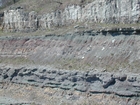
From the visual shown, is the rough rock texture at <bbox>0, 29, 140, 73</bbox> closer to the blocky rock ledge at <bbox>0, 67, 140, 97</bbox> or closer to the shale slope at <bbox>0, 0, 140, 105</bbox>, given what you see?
the shale slope at <bbox>0, 0, 140, 105</bbox>

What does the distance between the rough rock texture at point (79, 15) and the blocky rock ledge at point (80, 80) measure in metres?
6.71

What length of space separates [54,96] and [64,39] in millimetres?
7154

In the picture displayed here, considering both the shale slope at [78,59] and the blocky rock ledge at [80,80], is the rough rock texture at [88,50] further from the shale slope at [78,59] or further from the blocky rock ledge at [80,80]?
the blocky rock ledge at [80,80]

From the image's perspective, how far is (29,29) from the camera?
54812 millimetres

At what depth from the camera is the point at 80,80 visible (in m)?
37.6

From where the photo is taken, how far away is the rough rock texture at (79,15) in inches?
1547

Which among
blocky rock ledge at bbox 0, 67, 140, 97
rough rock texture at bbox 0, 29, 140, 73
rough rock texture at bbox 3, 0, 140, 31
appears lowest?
blocky rock ledge at bbox 0, 67, 140, 97

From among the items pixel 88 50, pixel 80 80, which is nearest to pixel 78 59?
pixel 88 50

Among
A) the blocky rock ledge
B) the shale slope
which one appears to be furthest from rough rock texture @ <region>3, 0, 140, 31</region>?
the blocky rock ledge

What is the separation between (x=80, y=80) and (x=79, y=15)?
37.5 feet

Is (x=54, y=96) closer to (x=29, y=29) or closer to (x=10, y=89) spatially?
(x=10, y=89)

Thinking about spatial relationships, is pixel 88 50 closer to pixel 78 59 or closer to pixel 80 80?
pixel 78 59

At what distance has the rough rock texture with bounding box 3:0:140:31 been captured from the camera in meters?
39.3

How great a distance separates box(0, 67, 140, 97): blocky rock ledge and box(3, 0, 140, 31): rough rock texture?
22.0 feet
